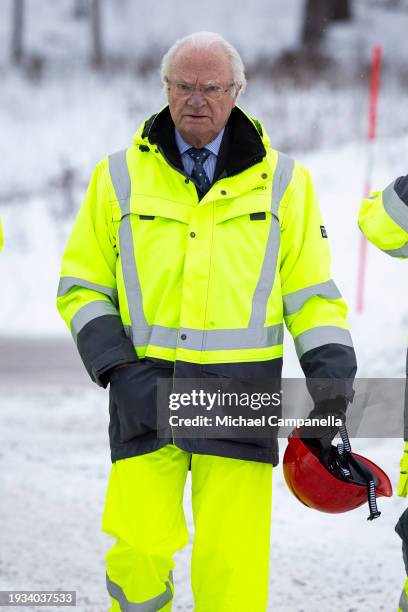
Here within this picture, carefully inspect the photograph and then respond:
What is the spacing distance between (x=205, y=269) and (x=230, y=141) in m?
0.41

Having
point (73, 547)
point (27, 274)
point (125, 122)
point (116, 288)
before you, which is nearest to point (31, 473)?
point (73, 547)

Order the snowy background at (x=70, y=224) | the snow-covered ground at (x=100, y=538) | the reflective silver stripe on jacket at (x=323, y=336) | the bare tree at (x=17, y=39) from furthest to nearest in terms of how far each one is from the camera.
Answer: the bare tree at (x=17, y=39), the snowy background at (x=70, y=224), the snow-covered ground at (x=100, y=538), the reflective silver stripe on jacket at (x=323, y=336)

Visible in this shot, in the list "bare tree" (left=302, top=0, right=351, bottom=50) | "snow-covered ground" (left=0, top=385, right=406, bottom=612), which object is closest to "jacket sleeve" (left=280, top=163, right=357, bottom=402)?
"snow-covered ground" (left=0, top=385, right=406, bottom=612)

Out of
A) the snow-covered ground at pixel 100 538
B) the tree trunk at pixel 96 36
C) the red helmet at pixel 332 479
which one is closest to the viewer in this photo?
the red helmet at pixel 332 479

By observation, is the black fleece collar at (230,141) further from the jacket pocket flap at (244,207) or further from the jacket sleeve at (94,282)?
the jacket sleeve at (94,282)

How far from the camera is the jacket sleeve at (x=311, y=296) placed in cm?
311

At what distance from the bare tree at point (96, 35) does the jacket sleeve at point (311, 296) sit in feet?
63.0

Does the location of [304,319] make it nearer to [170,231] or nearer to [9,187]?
[170,231]

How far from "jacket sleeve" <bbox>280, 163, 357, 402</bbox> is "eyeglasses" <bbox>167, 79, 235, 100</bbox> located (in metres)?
0.34

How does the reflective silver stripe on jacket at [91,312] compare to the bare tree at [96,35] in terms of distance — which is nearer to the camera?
the reflective silver stripe on jacket at [91,312]

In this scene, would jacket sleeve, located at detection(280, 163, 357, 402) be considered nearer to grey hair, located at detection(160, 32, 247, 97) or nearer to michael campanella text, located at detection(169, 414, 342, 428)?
michael campanella text, located at detection(169, 414, 342, 428)

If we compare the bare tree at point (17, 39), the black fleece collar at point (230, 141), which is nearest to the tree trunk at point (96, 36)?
the bare tree at point (17, 39)

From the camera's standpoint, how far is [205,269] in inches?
120

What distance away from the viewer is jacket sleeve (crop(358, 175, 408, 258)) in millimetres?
3092
